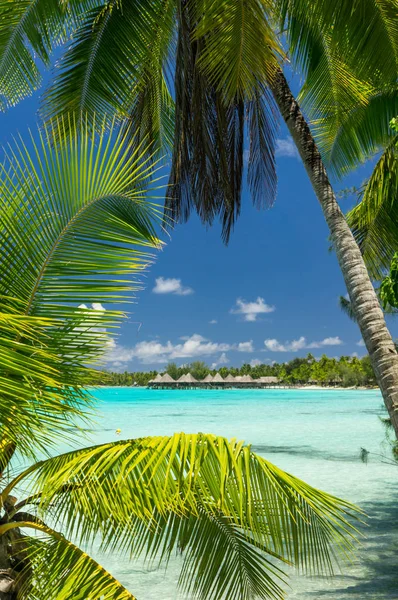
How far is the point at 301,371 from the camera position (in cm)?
11369

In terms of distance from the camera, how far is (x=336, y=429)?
30156 mm

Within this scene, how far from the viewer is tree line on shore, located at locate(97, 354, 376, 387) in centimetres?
9906

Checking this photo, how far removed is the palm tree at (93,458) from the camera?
1.96 metres

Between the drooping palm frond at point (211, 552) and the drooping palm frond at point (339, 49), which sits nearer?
the drooping palm frond at point (211, 552)

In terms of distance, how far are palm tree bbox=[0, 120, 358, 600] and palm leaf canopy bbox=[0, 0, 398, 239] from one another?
2.42m

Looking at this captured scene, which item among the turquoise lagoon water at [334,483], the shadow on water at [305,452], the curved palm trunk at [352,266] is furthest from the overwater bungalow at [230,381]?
the curved palm trunk at [352,266]

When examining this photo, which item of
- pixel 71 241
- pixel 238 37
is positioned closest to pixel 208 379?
pixel 238 37

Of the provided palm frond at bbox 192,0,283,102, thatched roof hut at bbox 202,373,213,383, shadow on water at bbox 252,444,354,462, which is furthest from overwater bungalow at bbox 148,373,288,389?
palm frond at bbox 192,0,283,102

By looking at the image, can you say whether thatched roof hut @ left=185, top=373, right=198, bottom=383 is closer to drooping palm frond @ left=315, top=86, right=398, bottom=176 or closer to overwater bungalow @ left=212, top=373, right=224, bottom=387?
overwater bungalow @ left=212, top=373, right=224, bottom=387

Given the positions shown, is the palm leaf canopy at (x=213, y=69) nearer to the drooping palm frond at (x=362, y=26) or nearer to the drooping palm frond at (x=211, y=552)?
the drooping palm frond at (x=362, y=26)

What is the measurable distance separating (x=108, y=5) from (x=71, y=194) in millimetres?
4120

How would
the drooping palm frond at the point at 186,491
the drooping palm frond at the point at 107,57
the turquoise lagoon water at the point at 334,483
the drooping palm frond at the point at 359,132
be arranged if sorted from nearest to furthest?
1. the drooping palm frond at the point at 186,491
2. the drooping palm frond at the point at 107,57
3. the turquoise lagoon water at the point at 334,483
4. the drooping palm frond at the point at 359,132

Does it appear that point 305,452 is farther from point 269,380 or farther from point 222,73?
point 269,380

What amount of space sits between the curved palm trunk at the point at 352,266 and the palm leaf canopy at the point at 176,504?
199 cm
